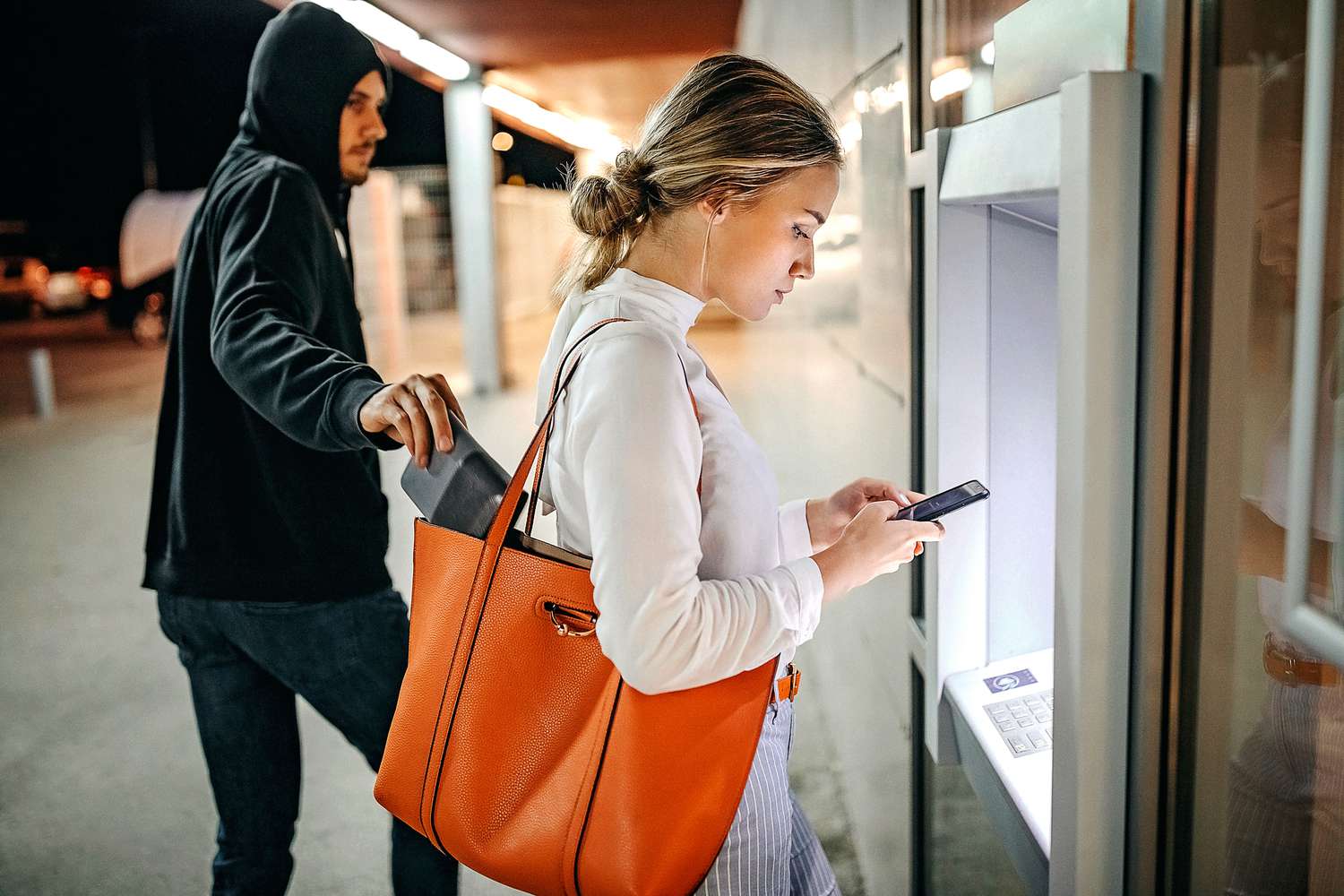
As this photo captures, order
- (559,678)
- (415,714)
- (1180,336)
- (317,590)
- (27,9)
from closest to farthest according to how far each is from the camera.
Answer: (1180,336)
(559,678)
(415,714)
(317,590)
(27,9)

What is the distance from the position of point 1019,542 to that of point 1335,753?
2.39ft

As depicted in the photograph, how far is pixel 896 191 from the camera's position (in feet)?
5.98

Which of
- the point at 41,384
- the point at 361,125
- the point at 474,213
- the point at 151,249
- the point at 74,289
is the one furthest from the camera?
the point at 74,289

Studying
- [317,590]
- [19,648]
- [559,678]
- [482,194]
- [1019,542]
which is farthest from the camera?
[482,194]

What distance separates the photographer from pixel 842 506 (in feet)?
4.73

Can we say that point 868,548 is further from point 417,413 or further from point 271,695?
point 271,695

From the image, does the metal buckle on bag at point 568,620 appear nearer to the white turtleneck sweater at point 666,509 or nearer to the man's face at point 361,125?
the white turtleneck sweater at point 666,509

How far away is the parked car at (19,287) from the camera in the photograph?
2220 centimetres

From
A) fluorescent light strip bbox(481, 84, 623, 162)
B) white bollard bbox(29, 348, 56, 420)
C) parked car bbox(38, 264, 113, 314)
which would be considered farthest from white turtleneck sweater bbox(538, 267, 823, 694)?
parked car bbox(38, 264, 113, 314)

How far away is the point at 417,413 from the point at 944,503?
0.64 meters

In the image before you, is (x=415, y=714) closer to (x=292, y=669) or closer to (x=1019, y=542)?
(x=292, y=669)

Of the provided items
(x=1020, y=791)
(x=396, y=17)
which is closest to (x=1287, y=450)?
(x=1020, y=791)

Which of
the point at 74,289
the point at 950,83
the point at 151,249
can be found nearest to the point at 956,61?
the point at 950,83

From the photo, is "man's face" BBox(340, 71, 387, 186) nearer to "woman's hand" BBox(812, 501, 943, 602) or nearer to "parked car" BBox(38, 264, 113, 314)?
"woman's hand" BBox(812, 501, 943, 602)
